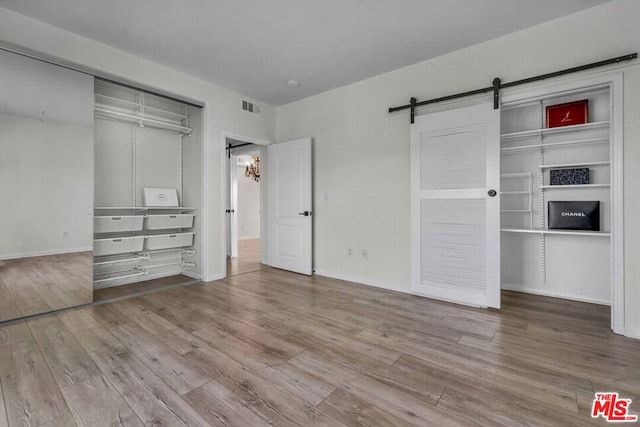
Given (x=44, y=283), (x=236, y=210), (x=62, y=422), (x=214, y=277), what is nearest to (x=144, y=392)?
(x=62, y=422)

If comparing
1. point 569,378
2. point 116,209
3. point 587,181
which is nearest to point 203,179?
point 116,209

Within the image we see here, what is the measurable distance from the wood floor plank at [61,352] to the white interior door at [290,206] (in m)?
2.73

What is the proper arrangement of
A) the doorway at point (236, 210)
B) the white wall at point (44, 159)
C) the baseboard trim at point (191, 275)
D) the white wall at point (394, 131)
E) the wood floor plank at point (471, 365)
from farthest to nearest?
1. the doorway at point (236, 210)
2. the baseboard trim at point (191, 275)
3. the white wall at point (44, 159)
4. the white wall at point (394, 131)
5. the wood floor plank at point (471, 365)

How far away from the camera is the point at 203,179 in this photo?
3977 millimetres

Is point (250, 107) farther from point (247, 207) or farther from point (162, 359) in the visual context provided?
point (247, 207)

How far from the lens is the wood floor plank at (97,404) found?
142 centimetres

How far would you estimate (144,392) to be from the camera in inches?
64.4

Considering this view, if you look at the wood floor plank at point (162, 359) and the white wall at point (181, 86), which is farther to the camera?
the white wall at point (181, 86)

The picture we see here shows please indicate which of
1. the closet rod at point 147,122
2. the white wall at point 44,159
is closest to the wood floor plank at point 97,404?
the white wall at point 44,159

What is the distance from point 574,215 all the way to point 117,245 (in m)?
5.10

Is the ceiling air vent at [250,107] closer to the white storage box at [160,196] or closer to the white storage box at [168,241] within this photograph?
the white storage box at [160,196]

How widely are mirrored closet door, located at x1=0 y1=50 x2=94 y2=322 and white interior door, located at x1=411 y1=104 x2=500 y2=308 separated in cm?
360

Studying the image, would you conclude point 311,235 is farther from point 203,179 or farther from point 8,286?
point 8,286

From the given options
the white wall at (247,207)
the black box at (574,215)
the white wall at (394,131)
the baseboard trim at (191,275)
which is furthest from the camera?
the white wall at (247,207)
